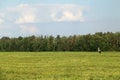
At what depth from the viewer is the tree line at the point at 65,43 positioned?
108062 millimetres

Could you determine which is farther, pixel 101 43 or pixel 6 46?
pixel 6 46

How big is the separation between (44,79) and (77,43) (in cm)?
9320

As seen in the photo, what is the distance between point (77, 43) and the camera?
367 ft

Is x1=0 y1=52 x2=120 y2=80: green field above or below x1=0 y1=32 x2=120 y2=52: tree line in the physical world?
below

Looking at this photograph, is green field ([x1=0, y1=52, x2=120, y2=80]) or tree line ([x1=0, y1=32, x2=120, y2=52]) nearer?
green field ([x1=0, y1=52, x2=120, y2=80])

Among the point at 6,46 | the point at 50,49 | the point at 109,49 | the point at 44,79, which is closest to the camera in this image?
the point at 44,79

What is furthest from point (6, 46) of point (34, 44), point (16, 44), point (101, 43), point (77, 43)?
point (101, 43)

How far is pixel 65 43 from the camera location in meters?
116

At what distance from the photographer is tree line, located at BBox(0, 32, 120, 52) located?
355 feet

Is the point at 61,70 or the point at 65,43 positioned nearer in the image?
the point at 61,70

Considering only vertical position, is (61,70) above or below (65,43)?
below

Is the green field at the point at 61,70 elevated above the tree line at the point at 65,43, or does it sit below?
below

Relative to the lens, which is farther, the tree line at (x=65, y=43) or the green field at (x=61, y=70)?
the tree line at (x=65, y=43)

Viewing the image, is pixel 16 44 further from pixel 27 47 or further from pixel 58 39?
pixel 58 39
